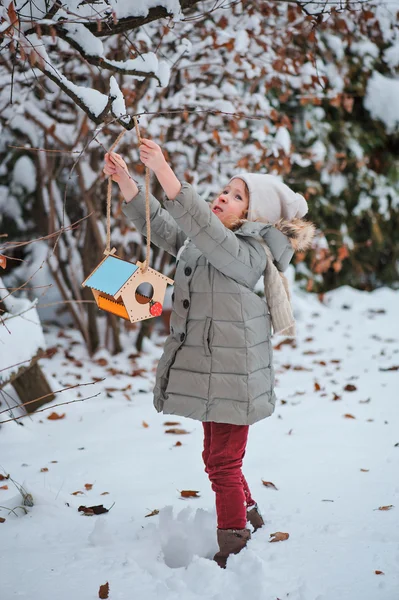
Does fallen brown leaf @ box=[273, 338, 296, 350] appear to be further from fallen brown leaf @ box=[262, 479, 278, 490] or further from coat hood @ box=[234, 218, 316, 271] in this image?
coat hood @ box=[234, 218, 316, 271]

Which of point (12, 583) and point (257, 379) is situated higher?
point (257, 379)

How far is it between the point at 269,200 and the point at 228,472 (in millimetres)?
1095

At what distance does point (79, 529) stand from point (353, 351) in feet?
12.9

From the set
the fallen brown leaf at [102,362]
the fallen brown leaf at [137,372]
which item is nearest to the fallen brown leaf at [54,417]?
the fallen brown leaf at [137,372]

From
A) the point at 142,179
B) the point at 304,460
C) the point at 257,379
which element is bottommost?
the point at 304,460

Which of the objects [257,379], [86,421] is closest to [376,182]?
[86,421]

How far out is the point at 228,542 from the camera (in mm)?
2336

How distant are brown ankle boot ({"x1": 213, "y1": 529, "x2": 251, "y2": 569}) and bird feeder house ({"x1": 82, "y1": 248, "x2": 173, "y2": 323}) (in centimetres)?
87

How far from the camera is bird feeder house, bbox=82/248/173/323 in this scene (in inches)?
87.0

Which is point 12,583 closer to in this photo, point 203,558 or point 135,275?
point 203,558

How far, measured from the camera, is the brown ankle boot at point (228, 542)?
91.6 inches

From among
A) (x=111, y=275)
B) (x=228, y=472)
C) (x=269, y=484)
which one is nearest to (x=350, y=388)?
(x=269, y=484)

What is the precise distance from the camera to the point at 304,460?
3.38m

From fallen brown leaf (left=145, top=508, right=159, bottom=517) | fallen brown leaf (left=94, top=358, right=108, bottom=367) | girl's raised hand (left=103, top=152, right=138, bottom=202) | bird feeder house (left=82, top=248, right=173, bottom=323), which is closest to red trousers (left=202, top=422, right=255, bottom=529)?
fallen brown leaf (left=145, top=508, right=159, bottom=517)
